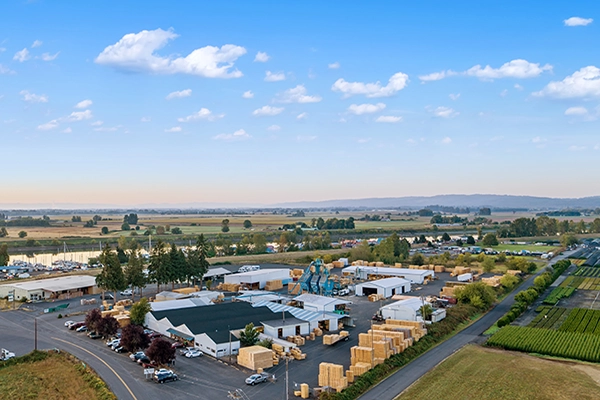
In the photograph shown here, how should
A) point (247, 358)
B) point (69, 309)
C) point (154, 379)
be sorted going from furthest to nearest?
point (69, 309) < point (247, 358) < point (154, 379)

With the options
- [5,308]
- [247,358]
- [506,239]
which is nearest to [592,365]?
[247,358]

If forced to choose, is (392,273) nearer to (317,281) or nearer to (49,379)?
(317,281)

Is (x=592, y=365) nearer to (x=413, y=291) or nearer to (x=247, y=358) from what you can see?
(x=247, y=358)

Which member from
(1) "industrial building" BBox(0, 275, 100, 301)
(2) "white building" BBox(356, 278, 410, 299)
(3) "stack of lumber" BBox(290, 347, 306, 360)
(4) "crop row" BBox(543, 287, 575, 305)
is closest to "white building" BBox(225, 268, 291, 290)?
(2) "white building" BBox(356, 278, 410, 299)

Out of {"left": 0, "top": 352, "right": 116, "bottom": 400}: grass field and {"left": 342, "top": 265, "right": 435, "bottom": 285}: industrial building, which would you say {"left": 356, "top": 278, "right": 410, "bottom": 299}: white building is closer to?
{"left": 342, "top": 265, "right": 435, "bottom": 285}: industrial building

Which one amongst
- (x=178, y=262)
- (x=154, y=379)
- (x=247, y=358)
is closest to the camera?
(x=154, y=379)
